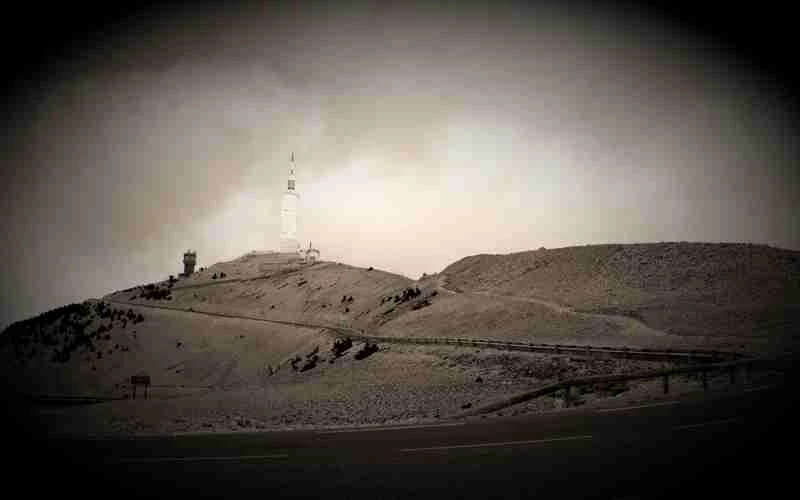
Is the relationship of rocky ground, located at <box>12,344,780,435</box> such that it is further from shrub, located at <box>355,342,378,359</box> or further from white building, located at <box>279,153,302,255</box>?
white building, located at <box>279,153,302,255</box>

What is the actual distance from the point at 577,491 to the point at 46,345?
95.3 metres

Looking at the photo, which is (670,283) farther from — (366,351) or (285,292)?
(285,292)

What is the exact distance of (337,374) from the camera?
41.8m

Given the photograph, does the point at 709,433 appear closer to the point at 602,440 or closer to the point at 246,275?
the point at 602,440

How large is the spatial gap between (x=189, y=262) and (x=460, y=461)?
127m

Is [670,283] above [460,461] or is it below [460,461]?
above

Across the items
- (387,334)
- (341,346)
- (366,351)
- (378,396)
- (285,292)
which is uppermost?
(285,292)

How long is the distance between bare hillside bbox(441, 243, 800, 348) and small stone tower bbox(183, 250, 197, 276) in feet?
229

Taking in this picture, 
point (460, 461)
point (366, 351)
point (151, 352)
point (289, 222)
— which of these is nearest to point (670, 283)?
point (366, 351)

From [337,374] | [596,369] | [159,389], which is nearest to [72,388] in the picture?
[159,389]

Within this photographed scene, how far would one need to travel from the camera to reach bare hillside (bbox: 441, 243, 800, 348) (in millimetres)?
42125

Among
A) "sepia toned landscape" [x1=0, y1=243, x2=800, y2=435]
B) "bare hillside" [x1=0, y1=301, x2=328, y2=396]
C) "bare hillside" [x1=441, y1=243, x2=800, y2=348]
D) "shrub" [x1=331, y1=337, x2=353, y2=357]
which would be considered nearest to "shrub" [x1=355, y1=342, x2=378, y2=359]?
"sepia toned landscape" [x1=0, y1=243, x2=800, y2=435]

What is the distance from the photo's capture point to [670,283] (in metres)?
57.4

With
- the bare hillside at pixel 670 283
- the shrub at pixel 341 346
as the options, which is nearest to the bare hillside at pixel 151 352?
the shrub at pixel 341 346
